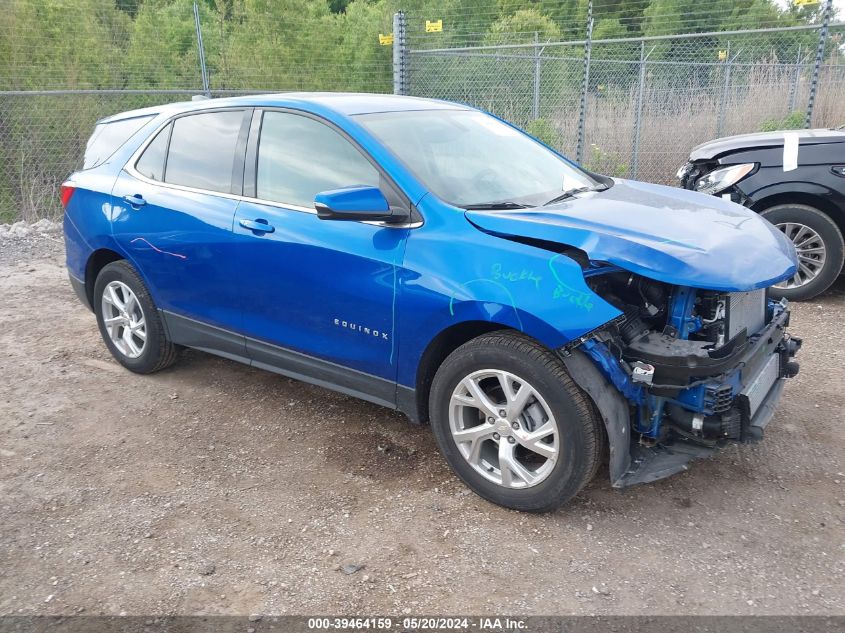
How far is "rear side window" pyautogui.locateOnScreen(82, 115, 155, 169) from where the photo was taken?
4.59 metres

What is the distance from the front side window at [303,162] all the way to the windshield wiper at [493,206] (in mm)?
490

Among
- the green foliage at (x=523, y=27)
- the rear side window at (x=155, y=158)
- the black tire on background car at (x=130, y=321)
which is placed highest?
the green foliage at (x=523, y=27)

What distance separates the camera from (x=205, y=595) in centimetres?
262

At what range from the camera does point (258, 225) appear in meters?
3.61

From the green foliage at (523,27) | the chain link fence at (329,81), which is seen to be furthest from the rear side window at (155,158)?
the green foliage at (523,27)

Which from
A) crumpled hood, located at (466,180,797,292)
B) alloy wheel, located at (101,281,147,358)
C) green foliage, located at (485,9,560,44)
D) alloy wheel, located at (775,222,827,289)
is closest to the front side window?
crumpled hood, located at (466,180,797,292)

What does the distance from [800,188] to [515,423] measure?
13.3 feet

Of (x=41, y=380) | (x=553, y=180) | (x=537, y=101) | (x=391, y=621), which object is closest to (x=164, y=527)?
(x=391, y=621)

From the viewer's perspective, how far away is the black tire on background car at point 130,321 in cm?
444

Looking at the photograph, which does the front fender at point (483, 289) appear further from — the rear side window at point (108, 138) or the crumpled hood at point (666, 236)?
the rear side window at point (108, 138)

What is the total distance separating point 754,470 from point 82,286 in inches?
175

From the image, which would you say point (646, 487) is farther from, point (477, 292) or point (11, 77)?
point (11, 77)

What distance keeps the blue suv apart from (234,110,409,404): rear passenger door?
0.04ft

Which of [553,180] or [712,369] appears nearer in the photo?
[712,369]
